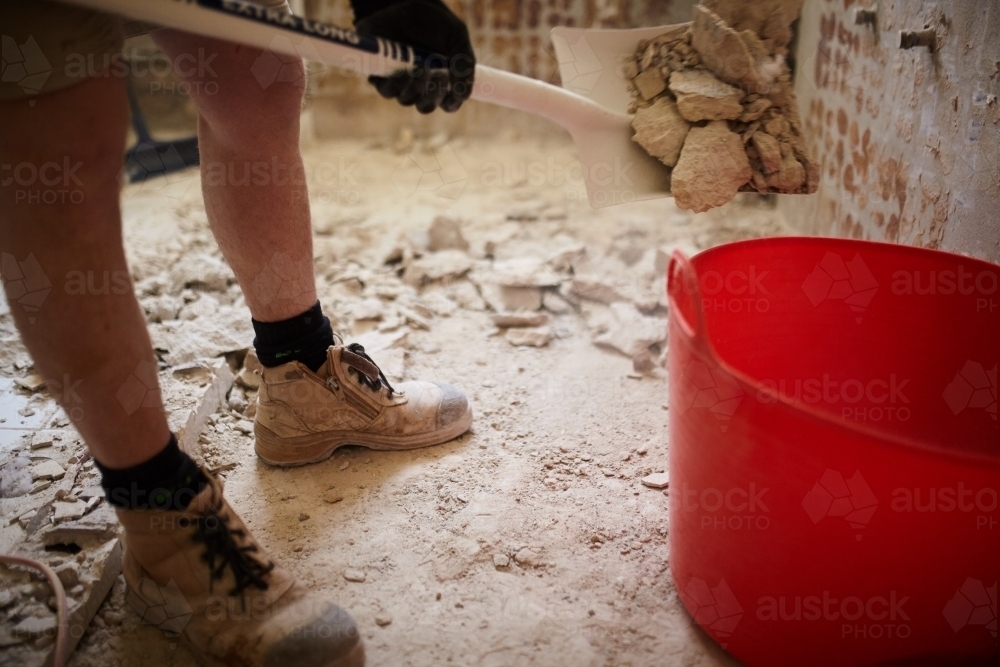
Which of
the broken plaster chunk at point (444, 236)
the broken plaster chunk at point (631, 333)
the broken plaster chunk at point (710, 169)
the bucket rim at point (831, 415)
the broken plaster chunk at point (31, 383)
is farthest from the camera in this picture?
the broken plaster chunk at point (444, 236)

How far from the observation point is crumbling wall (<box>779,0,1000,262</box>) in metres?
1.21

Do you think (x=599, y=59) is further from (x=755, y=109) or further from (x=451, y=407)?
(x=451, y=407)

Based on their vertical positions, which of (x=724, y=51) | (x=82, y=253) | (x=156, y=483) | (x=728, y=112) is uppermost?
(x=724, y=51)

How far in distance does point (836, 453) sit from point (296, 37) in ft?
2.61

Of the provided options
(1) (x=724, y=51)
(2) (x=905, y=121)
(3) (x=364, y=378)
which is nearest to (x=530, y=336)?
(3) (x=364, y=378)

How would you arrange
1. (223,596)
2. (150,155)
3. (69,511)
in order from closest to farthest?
1. (223,596)
2. (69,511)
3. (150,155)

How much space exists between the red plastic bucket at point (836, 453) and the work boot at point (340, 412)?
56cm

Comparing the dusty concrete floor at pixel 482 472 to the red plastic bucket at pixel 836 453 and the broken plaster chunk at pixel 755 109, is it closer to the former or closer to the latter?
the red plastic bucket at pixel 836 453

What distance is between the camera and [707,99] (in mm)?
1260

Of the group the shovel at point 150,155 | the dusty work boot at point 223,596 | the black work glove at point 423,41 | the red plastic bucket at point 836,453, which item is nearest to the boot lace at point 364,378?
the dusty work boot at point 223,596

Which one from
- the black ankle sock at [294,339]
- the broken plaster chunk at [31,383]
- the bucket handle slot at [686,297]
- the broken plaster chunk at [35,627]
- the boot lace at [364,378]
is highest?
the bucket handle slot at [686,297]

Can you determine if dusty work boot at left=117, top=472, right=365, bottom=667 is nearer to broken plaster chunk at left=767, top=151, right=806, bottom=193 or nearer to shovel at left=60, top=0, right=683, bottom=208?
shovel at left=60, top=0, right=683, bottom=208

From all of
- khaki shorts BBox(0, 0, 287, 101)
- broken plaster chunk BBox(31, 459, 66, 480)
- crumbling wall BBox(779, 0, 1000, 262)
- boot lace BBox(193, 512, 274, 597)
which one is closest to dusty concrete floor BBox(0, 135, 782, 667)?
boot lace BBox(193, 512, 274, 597)

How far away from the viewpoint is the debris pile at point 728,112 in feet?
4.09
